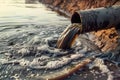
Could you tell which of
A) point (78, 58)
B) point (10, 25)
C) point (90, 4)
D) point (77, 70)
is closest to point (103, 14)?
point (78, 58)

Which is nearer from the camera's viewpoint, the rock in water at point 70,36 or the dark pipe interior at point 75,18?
the rock in water at point 70,36

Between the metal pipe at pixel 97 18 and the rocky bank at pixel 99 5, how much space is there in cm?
51

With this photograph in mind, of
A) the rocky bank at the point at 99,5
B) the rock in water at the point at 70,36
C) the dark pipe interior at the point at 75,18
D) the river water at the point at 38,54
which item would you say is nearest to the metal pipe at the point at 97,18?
the dark pipe interior at the point at 75,18

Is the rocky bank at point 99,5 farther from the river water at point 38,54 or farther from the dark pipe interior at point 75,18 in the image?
the dark pipe interior at point 75,18

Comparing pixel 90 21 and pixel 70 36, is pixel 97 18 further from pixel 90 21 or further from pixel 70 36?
pixel 70 36

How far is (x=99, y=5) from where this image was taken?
1090 cm

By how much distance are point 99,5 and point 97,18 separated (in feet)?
13.7

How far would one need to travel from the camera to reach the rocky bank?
7.46 meters

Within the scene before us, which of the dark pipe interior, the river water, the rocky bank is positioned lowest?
the river water

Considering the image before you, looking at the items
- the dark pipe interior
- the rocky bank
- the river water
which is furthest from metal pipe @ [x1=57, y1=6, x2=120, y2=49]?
the rocky bank

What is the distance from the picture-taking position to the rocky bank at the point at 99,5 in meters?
7.46

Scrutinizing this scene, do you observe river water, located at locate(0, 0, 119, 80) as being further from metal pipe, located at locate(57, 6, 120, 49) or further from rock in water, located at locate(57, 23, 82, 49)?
metal pipe, located at locate(57, 6, 120, 49)

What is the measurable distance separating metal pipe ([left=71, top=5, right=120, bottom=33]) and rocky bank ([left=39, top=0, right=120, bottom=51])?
0.51 metres

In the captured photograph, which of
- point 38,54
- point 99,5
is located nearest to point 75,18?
point 38,54
